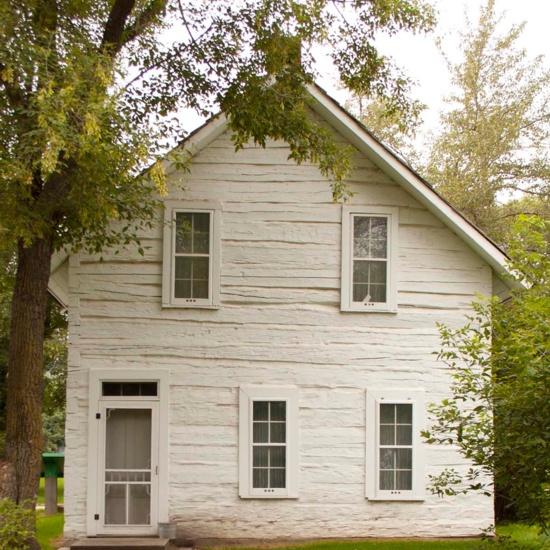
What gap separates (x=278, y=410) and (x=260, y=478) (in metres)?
1.08

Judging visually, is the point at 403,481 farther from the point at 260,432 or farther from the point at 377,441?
the point at 260,432

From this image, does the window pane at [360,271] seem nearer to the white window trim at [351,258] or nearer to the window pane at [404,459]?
the white window trim at [351,258]

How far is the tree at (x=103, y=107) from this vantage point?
942 cm

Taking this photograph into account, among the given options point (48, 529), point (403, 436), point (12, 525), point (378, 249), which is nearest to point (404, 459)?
point (403, 436)

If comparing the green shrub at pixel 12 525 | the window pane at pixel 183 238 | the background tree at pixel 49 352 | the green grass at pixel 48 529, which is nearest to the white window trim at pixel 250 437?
the window pane at pixel 183 238

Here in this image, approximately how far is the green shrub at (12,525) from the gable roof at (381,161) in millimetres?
4436

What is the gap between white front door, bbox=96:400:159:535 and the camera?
526 inches

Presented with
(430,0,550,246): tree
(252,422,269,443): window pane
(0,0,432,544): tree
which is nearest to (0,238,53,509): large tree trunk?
(0,0,432,544): tree

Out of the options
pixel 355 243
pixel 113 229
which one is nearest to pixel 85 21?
pixel 113 229

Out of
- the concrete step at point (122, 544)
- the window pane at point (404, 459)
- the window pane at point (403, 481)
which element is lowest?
the concrete step at point (122, 544)

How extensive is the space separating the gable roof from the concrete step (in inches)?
167

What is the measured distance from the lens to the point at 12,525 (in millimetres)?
10023

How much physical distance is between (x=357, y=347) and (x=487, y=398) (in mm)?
5473

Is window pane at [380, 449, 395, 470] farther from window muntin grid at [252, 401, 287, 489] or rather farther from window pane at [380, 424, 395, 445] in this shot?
window muntin grid at [252, 401, 287, 489]
